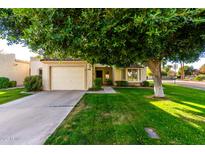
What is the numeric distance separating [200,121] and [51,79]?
1613 cm

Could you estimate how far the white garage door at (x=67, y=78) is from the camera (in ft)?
68.6

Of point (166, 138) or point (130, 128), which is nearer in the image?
point (166, 138)

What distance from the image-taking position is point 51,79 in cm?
2091

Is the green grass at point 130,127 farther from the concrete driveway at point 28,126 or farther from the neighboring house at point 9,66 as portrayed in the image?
the neighboring house at point 9,66

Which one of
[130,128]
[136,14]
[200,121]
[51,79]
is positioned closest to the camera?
[136,14]

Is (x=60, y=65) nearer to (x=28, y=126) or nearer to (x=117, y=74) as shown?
(x=117, y=74)

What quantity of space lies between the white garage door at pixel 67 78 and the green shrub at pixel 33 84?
53.9 inches

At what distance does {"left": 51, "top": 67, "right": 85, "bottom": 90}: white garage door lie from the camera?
68.6 ft

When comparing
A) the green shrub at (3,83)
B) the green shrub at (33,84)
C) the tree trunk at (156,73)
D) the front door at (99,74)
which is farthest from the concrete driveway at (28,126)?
the front door at (99,74)

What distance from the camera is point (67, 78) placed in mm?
21094

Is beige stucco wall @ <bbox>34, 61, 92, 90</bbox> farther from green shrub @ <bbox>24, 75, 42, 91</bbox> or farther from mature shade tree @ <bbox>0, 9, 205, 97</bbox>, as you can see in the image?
mature shade tree @ <bbox>0, 9, 205, 97</bbox>

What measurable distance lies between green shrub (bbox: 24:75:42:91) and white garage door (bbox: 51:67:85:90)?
1.37 meters
